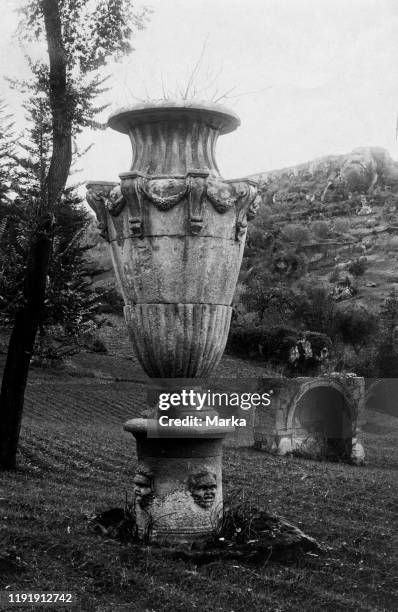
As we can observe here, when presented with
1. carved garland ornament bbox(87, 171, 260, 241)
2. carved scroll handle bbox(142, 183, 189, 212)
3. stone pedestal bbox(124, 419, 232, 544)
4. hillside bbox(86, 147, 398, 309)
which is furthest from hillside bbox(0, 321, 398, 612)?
hillside bbox(86, 147, 398, 309)

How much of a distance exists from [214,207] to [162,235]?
0.43 m

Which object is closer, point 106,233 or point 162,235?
point 162,235

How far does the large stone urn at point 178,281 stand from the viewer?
16.5 feet

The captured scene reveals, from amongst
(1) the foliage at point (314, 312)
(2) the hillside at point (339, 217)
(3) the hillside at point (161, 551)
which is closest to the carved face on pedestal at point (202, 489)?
(3) the hillside at point (161, 551)

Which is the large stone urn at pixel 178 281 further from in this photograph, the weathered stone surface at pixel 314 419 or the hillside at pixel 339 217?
the hillside at pixel 339 217

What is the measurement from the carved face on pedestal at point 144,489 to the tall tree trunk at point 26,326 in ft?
14.7

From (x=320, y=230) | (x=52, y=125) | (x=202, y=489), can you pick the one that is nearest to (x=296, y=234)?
(x=320, y=230)

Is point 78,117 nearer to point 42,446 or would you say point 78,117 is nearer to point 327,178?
point 42,446

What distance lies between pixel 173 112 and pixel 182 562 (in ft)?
10.3

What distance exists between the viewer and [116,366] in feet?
85.6

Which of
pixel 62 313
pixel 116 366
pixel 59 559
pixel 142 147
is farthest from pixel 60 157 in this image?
pixel 116 366

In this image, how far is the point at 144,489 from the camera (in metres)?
5.07

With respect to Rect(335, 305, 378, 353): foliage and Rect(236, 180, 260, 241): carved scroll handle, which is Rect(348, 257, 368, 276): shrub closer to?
Rect(335, 305, 378, 353): foliage

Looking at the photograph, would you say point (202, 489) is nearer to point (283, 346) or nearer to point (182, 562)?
point (182, 562)
